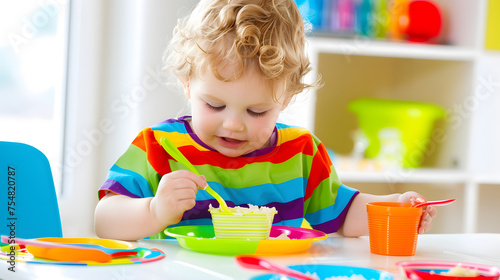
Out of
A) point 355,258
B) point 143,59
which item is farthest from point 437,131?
point 355,258

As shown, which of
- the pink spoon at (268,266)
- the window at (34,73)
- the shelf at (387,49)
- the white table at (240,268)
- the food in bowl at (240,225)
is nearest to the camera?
the pink spoon at (268,266)

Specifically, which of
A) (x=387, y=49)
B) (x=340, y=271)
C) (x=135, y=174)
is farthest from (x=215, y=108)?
(x=387, y=49)

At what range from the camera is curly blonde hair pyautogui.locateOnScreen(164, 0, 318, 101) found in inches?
40.5

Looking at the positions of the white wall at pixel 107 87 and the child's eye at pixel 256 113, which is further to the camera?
the white wall at pixel 107 87

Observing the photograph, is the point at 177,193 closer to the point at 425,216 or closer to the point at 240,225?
the point at 240,225

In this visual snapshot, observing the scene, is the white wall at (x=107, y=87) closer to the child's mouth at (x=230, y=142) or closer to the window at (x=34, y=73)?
the window at (x=34, y=73)

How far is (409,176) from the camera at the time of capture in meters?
2.08

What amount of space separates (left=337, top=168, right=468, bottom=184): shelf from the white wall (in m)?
0.58

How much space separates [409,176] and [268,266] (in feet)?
5.25

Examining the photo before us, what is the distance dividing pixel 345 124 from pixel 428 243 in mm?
1376

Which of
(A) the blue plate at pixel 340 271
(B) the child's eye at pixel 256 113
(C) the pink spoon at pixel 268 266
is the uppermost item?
(B) the child's eye at pixel 256 113

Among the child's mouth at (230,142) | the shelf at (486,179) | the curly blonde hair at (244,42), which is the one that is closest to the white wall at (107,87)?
the curly blonde hair at (244,42)

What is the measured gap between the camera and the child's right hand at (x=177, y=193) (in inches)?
34.6

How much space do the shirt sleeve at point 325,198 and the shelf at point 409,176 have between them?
78 centimetres
